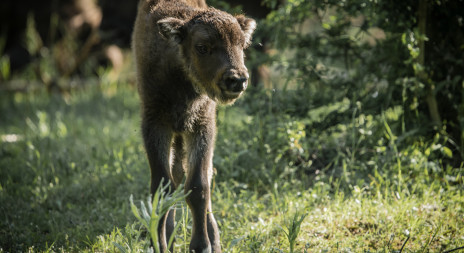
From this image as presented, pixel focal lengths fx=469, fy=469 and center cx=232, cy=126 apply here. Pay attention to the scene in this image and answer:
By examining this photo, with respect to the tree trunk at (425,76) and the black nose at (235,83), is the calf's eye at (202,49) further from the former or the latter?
the tree trunk at (425,76)

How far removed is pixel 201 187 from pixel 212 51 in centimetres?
100

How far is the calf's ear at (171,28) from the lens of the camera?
3396mm

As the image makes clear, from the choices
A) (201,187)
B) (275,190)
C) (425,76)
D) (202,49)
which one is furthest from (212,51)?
(425,76)

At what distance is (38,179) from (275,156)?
2461 mm

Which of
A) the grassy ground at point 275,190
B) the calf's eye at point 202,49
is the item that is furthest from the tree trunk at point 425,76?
the calf's eye at point 202,49

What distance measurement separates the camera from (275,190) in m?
4.25

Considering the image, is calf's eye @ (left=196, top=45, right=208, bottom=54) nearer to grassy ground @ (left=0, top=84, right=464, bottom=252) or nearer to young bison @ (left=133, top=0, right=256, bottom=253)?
young bison @ (left=133, top=0, right=256, bottom=253)

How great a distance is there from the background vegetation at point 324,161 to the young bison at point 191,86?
35 cm

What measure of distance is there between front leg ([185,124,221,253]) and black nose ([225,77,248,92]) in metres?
0.51

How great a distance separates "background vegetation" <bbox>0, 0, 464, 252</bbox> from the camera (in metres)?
3.75

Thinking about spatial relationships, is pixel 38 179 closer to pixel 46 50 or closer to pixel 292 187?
pixel 292 187

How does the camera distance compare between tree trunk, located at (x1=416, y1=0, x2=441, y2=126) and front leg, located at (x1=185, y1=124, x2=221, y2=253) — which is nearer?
front leg, located at (x1=185, y1=124, x2=221, y2=253)

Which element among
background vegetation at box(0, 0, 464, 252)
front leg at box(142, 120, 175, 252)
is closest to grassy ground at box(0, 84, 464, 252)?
background vegetation at box(0, 0, 464, 252)

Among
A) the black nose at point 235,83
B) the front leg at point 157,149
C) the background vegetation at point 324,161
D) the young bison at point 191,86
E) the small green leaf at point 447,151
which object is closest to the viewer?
the black nose at point 235,83
